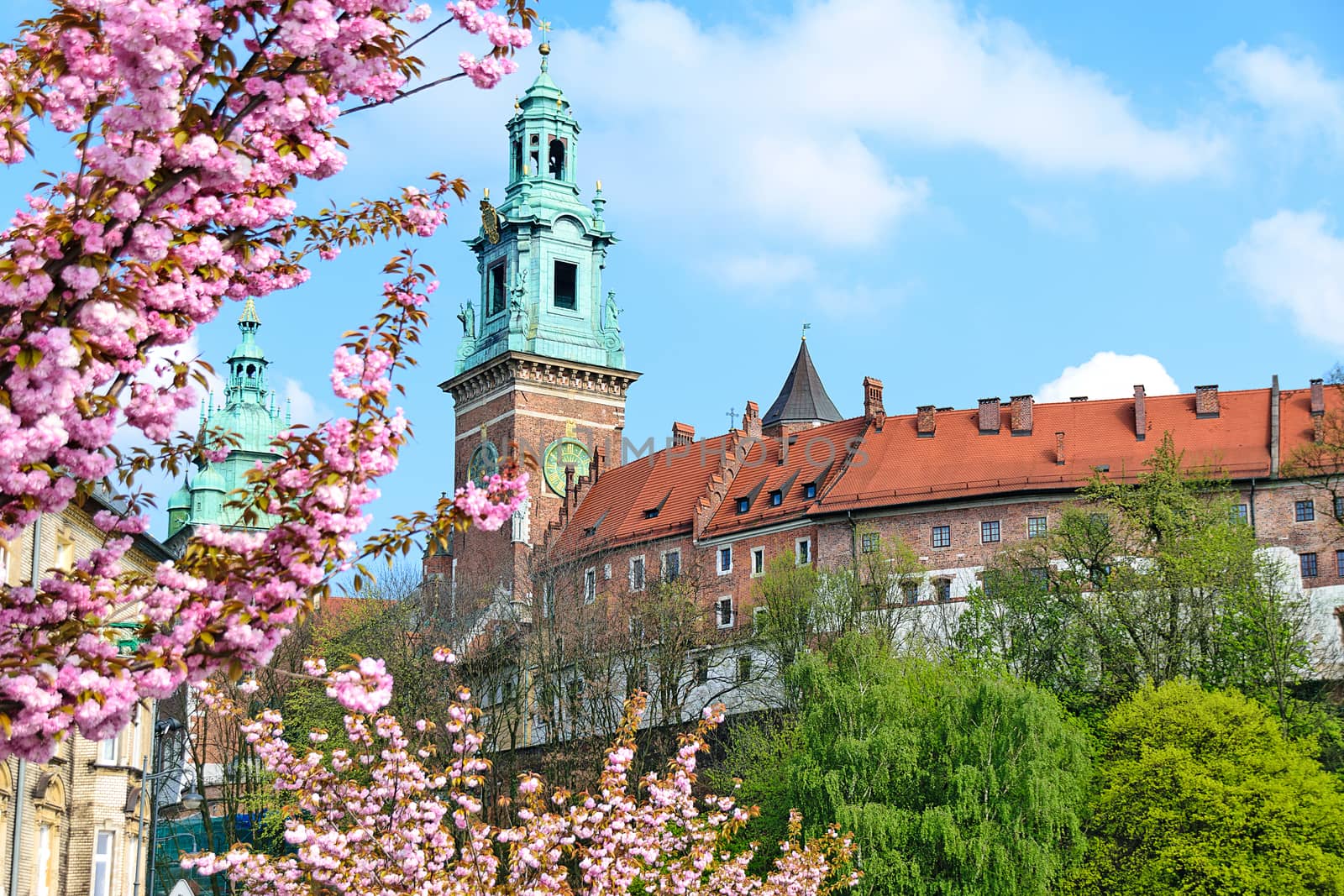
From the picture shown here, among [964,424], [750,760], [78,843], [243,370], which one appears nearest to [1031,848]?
[750,760]

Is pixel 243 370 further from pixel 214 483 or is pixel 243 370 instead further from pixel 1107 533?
pixel 1107 533

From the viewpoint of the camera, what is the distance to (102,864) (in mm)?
33281

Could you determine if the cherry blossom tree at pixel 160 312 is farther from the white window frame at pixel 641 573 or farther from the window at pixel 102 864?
the white window frame at pixel 641 573

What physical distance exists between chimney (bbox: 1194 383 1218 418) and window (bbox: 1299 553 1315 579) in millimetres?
7053

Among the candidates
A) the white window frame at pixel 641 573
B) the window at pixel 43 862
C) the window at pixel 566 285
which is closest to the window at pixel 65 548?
the window at pixel 43 862

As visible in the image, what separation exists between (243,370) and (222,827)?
40922 millimetres

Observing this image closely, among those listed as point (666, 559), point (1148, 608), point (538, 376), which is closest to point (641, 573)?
point (666, 559)

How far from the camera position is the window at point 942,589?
65.5 metres

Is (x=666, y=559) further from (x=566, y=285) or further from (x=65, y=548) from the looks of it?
(x=65, y=548)

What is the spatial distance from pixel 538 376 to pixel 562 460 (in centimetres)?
416

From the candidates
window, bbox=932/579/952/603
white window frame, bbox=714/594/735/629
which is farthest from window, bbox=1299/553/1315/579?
white window frame, bbox=714/594/735/629

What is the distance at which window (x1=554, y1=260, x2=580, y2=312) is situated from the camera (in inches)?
3460

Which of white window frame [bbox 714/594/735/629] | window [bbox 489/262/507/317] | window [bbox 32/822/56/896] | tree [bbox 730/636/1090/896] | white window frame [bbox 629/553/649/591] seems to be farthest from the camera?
window [bbox 489/262/507/317]

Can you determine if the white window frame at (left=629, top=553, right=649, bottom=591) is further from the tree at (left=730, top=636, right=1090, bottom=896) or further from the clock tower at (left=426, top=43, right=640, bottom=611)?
the tree at (left=730, top=636, right=1090, bottom=896)
